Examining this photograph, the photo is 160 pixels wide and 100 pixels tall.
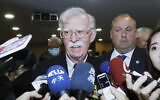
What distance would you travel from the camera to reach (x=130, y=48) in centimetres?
208

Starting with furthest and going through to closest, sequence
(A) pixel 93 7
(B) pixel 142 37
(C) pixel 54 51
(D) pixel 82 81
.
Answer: (A) pixel 93 7, (C) pixel 54 51, (B) pixel 142 37, (D) pixel 82 81

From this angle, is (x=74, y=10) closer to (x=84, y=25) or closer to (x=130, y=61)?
(x=84, y=25)

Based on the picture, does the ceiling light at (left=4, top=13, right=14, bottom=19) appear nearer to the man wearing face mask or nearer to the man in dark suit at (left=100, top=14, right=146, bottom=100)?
the man wearing face mask

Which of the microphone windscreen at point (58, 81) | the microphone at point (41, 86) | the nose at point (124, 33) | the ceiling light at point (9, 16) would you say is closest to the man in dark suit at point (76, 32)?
the microphone at point (41, 86)

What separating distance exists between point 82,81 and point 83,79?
0.02 m

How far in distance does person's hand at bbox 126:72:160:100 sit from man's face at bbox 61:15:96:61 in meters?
0.43

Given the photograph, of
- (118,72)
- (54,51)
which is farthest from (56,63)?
(54,51)

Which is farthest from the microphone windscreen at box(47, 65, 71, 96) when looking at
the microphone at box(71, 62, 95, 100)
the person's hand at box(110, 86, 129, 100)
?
the person's hand at box(110, 86, 129, 100)

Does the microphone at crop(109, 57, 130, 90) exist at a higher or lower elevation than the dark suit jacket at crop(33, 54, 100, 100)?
higher

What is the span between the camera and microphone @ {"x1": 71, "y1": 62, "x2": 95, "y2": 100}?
759 millimetres

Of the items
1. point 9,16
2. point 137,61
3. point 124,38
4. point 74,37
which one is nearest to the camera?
point 74,37

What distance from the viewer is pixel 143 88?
2.64 feet

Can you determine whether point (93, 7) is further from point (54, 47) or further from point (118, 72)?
point (118, 72)

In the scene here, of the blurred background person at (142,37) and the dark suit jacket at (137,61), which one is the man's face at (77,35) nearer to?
the dark suit jacket at (137,61)
